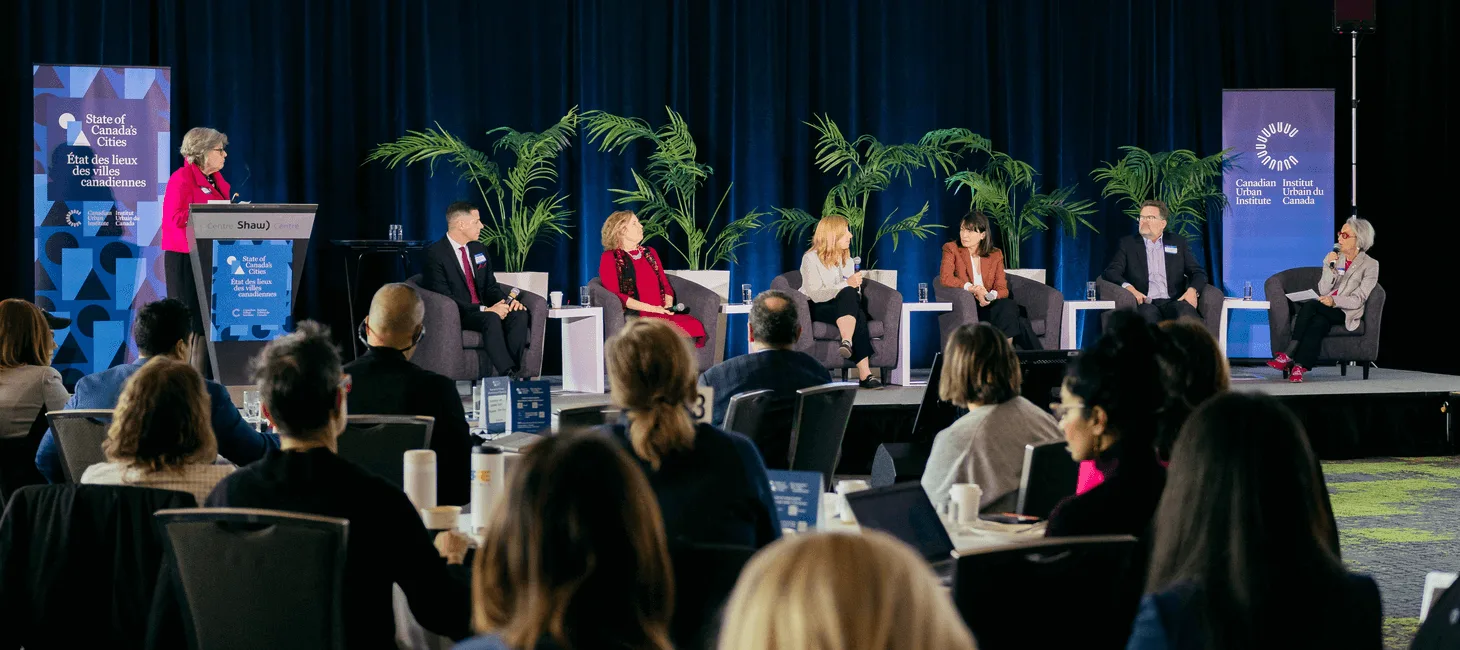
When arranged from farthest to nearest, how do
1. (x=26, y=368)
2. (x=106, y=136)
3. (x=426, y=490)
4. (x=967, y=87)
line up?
(x=967, y=87) → (x=106, y=136) → (x=26, y=368) → (x=426, y=490)

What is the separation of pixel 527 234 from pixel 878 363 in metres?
2.37

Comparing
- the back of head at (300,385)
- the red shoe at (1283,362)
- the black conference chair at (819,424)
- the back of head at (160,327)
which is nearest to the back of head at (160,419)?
the back of head at (300,385)

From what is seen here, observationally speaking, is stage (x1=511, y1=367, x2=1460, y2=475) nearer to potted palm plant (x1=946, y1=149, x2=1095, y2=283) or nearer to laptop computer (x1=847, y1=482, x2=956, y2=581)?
potted palm plant (x1=946, y1=149, x2=1095, y2=283)

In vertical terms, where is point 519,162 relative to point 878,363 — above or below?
above

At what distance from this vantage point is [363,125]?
378 inches

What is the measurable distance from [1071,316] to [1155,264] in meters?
0.66

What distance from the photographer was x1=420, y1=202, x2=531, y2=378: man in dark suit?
798 cm

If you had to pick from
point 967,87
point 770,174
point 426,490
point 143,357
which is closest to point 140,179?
point 770,174

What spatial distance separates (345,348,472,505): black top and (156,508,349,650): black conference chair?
1.47 meters

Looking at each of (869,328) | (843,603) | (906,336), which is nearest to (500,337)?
(869,328)

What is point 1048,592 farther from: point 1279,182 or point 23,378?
point 1279,182

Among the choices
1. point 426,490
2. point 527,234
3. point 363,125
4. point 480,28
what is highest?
point 480,28

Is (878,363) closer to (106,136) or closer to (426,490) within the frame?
(106,136)

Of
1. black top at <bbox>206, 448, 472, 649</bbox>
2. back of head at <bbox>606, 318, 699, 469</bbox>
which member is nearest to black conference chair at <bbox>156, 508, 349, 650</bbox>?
black top at <bbox>206, 448, 472, 649</bbox>
